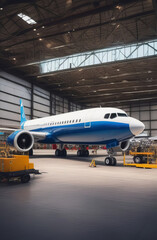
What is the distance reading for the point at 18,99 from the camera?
110 feet

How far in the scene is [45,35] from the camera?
22609 millimetres

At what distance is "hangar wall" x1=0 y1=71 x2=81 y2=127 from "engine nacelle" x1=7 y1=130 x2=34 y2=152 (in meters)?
17.4

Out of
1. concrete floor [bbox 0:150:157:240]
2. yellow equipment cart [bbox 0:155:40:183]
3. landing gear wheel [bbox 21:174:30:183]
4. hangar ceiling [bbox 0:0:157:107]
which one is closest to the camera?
concrete floor [bbox 0:150:157:240]

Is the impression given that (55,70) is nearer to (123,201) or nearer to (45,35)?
(45,35)

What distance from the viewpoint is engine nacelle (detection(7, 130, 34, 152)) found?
35.7 ft

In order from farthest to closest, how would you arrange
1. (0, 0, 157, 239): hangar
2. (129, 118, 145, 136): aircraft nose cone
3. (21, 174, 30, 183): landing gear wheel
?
(129, 118, 145, 136): aircraft nose cone → (21, 174, 30, 183): landing gear wheel → (0, 0, 157, 239): hangar

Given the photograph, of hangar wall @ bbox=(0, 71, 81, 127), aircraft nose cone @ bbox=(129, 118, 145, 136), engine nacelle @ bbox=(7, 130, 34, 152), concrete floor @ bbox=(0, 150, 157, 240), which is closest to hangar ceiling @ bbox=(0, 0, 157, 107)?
hangar wall @ bbox=(0, 71, 81, 127)

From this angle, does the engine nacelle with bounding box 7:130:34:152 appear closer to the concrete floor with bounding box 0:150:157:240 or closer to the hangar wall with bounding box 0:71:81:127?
the concrete floor with bounding box 0:150:157:240

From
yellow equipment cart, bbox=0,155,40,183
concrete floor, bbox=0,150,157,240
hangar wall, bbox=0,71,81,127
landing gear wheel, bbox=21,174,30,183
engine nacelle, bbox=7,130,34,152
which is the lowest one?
concrete floor, bbox=0,150,157,240

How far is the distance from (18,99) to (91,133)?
2432 centimetres

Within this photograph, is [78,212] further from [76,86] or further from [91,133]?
[76,86]

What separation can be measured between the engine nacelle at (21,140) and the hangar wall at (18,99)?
684 inches

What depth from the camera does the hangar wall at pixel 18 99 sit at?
101 ft

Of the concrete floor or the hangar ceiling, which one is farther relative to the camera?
the hangar ceiling
